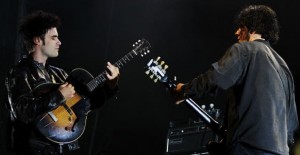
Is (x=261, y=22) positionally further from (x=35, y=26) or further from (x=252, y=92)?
(x=35, y=26)

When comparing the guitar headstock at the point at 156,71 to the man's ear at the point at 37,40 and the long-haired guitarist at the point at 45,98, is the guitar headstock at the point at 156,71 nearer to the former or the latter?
the long-haired guitarist at the point at 45,98

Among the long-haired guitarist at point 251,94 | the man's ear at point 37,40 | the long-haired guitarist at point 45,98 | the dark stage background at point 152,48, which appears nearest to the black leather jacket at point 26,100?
the long-haired guitarist at point 45,98

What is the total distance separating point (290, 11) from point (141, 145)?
9.47ft

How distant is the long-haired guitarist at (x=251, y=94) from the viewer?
3.33 meters

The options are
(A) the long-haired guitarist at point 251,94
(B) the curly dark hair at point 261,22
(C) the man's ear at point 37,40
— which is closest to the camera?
(A) the long-haired guitarist at point 251,94

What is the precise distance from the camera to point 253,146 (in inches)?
130

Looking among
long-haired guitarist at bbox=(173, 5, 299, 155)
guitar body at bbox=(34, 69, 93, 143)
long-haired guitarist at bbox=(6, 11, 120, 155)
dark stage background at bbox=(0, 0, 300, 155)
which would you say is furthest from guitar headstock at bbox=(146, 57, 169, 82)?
dark stage background at bbox=(0, 0, 300, 155)

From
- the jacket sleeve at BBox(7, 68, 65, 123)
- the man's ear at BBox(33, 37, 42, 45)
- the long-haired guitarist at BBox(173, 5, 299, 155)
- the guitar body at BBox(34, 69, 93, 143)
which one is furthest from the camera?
the man's ear at BBox(33, 37, 42, 45)

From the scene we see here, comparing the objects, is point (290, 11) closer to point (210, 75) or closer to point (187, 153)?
point (187, 153)

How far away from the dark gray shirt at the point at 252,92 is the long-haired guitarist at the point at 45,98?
4.08 feet

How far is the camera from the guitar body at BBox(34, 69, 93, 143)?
13.8 ft

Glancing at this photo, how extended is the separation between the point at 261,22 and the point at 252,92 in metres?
0.69

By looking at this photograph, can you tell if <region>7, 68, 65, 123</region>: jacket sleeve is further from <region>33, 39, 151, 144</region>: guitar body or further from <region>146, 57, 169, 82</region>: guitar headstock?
<region>146, 57, 169, 82</region>: guitar headstock

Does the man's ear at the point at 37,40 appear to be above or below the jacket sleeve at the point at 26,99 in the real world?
above
